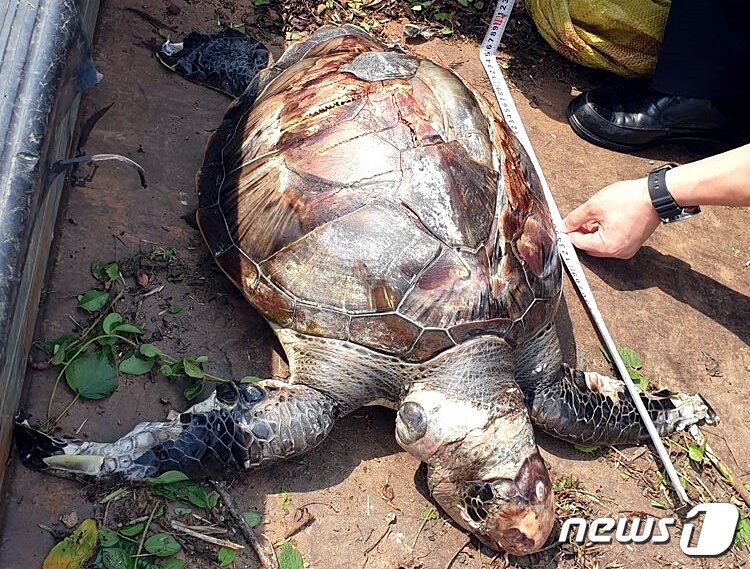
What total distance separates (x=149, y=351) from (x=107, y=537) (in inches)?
28.0

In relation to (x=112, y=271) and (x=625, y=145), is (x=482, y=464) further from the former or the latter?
(x=625, y=145)

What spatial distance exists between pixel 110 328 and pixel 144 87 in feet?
4.68

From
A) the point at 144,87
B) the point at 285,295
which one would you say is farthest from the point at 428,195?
the point at 144,87

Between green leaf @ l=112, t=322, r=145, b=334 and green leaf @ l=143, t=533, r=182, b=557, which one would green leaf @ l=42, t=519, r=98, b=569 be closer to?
green leaf @ l=143, t=533, r=182, b=557

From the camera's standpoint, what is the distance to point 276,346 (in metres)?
3.12

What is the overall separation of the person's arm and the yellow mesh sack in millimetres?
1198

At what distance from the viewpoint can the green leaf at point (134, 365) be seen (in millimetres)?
2830

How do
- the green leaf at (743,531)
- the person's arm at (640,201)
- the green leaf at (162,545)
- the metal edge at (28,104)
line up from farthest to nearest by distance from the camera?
the person's arm at (640,201) → the green leaf at (743,531) → the green leaf at (162,545) → the metal edge at (28,104)

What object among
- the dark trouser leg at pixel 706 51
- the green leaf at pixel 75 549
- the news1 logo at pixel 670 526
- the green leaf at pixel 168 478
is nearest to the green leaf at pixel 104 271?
the green leaf at pixel 168 478

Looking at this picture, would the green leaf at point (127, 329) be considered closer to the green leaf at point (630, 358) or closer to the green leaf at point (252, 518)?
the green leaf at point (252, 518)

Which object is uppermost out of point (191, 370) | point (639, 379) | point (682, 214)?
point (682, 214)

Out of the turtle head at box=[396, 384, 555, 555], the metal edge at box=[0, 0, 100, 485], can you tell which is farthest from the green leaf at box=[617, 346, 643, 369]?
the metal edge at box=[0, 0, 100, 485]

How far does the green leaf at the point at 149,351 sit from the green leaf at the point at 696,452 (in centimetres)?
231

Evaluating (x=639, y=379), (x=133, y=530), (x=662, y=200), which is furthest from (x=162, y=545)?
(x=662, y=200)
